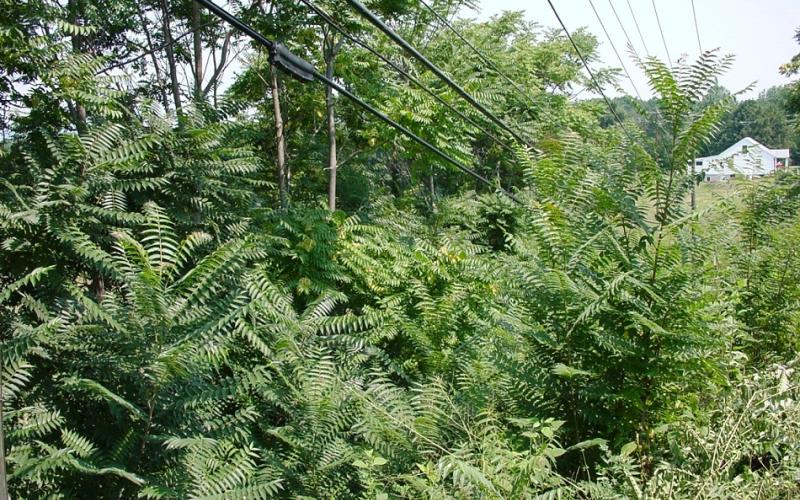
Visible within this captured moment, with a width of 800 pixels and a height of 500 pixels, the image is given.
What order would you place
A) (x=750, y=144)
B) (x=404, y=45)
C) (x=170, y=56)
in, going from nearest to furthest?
(x=404, y=45), (x=750, y=144), (x=170, y=56)

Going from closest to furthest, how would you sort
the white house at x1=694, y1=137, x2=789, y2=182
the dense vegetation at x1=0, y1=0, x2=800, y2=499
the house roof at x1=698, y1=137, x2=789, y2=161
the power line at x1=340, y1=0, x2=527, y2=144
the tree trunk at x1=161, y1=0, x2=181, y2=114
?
the power line at x1=340, y1=0, x2=527, y2=144 < the dense vegetation at x1=0, y1=0, x2=800, y2=499 < the white house at x1=694, y1=137, x2=789, y2=182 < the house roof at x1=698, y1=137, x2=789, y2=161 < the tree trunk at x1=161, y1=0, x2=181, y2=114

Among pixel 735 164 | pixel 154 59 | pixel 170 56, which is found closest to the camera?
pixel 735 164

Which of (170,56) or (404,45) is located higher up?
(170,56)

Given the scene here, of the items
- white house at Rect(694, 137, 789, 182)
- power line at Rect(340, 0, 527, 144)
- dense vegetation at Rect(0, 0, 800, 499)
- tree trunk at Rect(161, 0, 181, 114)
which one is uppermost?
tree trunk at Rect(161, 0, 181, 114)

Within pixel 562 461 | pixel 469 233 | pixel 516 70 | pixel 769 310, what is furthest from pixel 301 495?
pixel 516 70

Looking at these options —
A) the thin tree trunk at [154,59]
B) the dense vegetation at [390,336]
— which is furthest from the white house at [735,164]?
the thin tree trunk at [154,59]

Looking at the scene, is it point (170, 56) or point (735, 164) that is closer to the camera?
point (735, 164)

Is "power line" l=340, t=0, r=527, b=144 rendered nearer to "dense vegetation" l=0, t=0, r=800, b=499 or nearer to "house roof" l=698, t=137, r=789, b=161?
"dense vegetation" l=0, t=0, r=800, b=499

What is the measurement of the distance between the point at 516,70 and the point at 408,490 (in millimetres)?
12449

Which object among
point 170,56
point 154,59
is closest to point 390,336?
point 170,56

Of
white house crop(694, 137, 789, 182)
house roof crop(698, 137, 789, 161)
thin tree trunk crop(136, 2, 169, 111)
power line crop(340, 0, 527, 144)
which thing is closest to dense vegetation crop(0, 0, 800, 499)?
white house crop(694, 137, 789, 182)

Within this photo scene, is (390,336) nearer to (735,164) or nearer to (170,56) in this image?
(735,164)

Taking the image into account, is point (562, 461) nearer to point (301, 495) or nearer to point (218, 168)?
point (301, 495)

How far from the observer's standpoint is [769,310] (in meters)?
4.52
